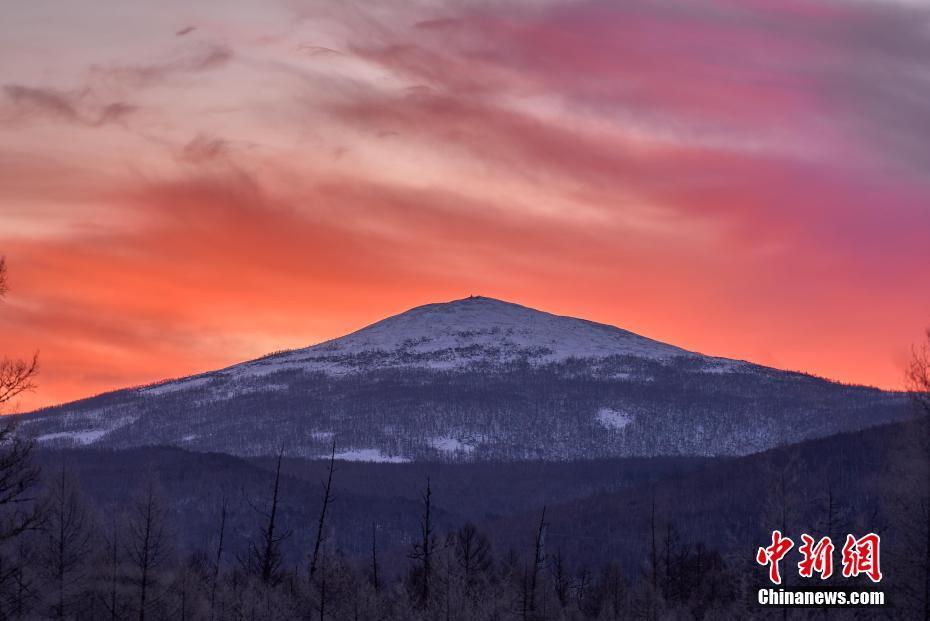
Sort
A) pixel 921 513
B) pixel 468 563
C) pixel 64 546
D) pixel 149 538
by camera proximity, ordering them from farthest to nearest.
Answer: pixel 468 563 → pixel 64 546 → pixel 149 538 → pixel 921 513

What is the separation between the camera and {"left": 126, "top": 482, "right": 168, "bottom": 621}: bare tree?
7194 cm

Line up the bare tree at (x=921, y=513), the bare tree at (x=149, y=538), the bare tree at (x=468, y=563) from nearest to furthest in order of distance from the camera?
the bare tree at (x=921, y=513) < the bare tree at (x=149, y=538) < the bare tree at (x=468, y=563)

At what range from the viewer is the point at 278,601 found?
8012 cm

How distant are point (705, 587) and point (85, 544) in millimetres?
68966

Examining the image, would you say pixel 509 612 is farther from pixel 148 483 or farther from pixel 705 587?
pixel 705 587

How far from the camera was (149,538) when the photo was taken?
7262 cm

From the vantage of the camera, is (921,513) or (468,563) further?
(468,563)

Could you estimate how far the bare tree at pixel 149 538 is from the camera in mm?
71938
